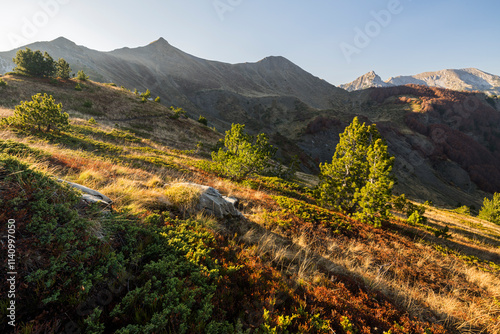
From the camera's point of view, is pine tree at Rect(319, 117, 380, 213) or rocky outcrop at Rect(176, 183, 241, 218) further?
pine tree at Rect(319, 117, 380, 213)

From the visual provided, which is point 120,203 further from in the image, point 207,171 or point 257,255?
point 207,171

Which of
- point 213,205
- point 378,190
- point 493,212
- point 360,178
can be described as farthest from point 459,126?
point 213,205

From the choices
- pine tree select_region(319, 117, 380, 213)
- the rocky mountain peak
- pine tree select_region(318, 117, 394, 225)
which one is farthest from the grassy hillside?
the rocky mountain peak

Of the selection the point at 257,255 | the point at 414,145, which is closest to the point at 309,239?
the point at 257,255

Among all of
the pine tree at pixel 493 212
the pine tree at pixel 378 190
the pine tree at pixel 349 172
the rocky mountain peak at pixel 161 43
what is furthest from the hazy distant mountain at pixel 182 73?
the pine tree at pixel 493 212

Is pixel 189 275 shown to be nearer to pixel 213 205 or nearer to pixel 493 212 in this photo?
pixel 213 205

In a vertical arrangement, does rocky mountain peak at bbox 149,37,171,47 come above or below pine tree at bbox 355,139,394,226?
above

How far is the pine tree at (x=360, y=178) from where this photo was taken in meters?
9.97

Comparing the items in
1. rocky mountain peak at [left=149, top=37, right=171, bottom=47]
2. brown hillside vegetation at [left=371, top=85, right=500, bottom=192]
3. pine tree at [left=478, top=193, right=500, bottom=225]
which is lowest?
pine tree at [left=478, top=193, right=500, bottom=225]

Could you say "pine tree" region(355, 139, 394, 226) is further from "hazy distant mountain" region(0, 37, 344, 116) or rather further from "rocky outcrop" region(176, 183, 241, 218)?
"hazy distant mountain" region(0, 37, 344, 116)

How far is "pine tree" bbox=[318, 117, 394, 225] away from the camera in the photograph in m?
9.97

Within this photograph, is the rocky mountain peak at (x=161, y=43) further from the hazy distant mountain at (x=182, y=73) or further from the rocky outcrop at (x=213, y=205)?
the rocky outcrop at (x=213, y=205)

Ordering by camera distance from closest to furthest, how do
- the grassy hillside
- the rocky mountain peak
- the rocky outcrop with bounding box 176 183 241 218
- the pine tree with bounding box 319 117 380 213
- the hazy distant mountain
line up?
1. the grassy hillside
2. the rocky outcrop with bounding box 176 183 241 218
3. the pine tree with bounding box 319 117 380 213
4. the hazy distant mountain
5. the rocky mountain peak

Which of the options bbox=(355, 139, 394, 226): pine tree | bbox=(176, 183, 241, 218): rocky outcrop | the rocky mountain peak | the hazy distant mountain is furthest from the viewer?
the rocky mountain peak
